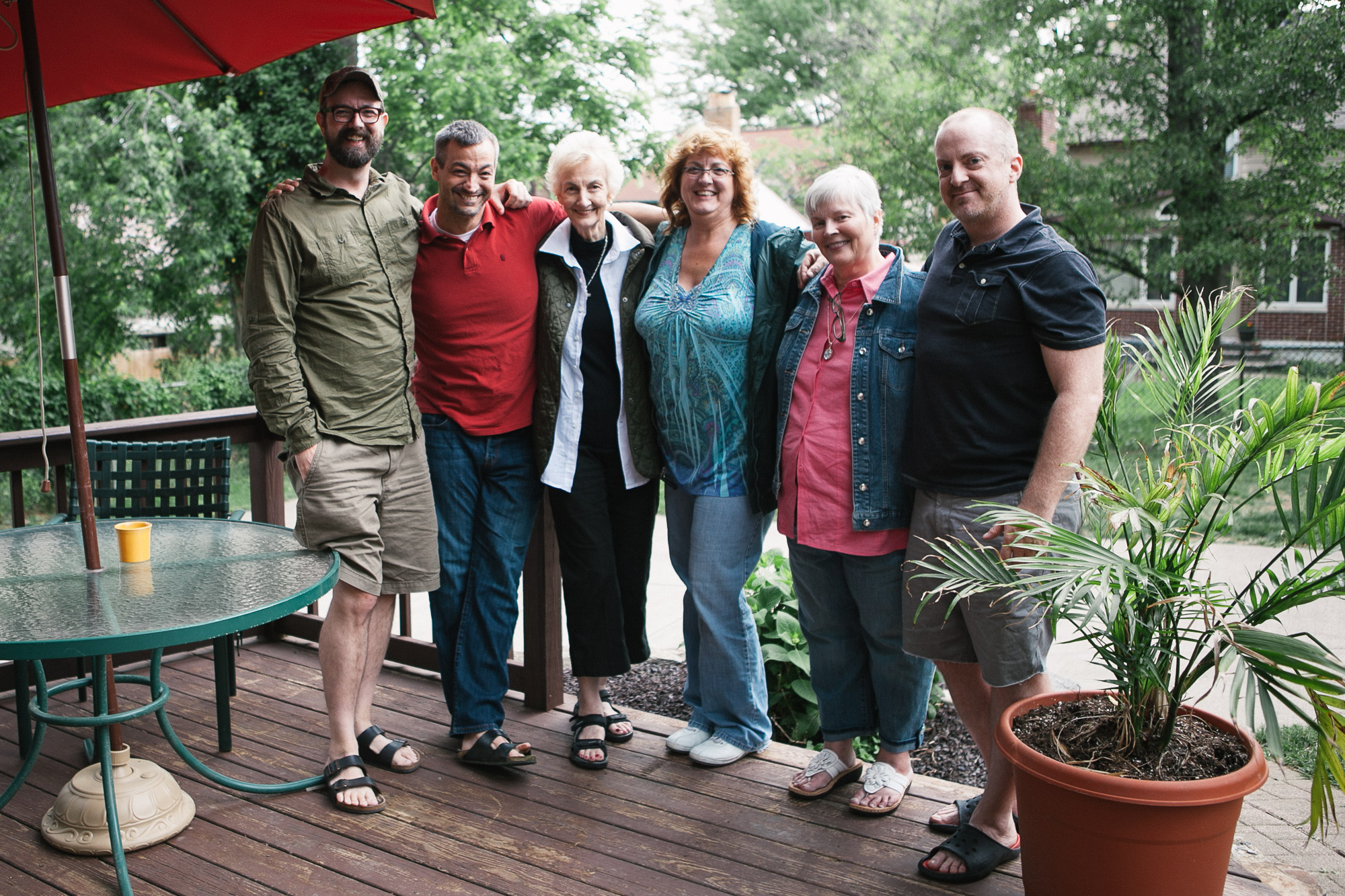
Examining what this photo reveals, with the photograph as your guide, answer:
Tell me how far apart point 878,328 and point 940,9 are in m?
22.9

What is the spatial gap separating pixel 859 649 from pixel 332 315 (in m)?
1.58

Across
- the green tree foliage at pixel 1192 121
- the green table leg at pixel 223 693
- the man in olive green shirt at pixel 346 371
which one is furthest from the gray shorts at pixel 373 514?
the green tree foliage at pixel 1192 121

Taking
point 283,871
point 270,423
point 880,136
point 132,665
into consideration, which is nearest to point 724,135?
point 270,423

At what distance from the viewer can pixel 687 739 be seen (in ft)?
10.0

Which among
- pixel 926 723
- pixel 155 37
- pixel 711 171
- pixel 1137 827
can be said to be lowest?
pixel 926 723

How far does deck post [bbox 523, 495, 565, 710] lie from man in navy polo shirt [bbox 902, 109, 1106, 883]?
1279 mm

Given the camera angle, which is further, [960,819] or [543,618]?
[543,618]

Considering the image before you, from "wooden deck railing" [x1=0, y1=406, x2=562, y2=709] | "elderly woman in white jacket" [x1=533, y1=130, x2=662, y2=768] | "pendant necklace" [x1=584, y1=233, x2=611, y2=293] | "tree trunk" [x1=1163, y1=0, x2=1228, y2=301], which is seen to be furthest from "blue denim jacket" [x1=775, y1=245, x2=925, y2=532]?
"tree trunk" [x1=1163, y1=0, x2=1228, y2=301]

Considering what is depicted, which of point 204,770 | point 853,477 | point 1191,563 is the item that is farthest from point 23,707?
point 1191,563

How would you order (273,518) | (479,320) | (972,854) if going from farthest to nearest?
(273,518) < (479,320) < (972,854)

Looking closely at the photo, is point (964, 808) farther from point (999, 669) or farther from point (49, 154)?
point (49, 154)

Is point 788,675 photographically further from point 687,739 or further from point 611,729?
point 611,729

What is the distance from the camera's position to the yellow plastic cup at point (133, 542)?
96.3 inches

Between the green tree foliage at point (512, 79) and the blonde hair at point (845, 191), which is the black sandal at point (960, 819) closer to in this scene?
the blonde hair at point (845, 191)
